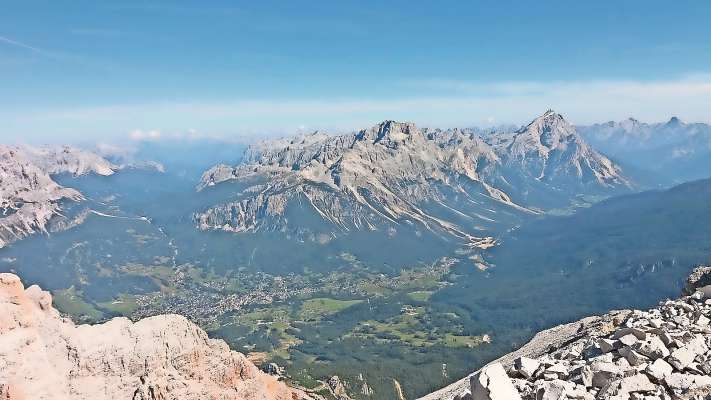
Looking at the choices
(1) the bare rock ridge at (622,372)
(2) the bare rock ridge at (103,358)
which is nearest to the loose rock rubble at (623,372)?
(1) the bare rock ridge at (622,372)

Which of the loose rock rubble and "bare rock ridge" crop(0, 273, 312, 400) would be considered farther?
"bare rock ridge" crop(0, 273, 312, 400)

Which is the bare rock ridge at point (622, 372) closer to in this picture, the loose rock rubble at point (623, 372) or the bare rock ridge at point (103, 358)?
the loose rock rubble at point (623, 372)

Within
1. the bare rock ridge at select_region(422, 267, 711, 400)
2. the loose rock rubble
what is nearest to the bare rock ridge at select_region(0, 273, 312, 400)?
the bare rock ridge at select_region(422, 267, 711, 400)

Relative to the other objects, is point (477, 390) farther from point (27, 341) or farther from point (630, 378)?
point (27, 341)

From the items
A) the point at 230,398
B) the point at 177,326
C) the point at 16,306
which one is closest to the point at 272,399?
the point at 230,398

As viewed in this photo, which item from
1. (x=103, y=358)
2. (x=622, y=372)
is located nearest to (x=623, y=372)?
(x=622, y=372)

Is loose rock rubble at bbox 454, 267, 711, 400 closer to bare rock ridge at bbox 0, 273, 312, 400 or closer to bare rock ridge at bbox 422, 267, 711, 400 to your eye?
bare rock ridge at bbox 422, 267, 711, 400
